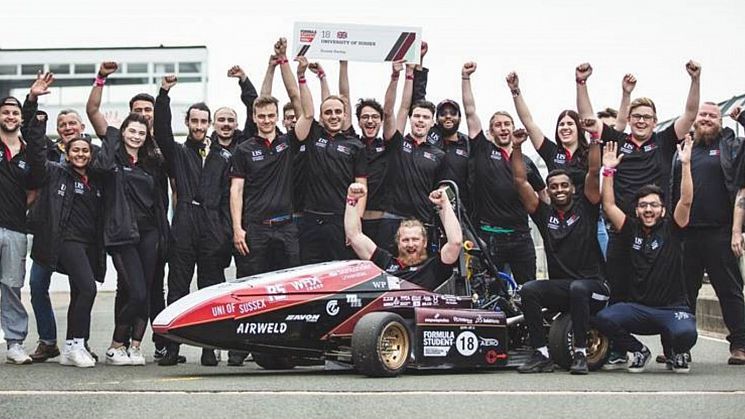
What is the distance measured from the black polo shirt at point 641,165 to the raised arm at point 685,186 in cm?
26

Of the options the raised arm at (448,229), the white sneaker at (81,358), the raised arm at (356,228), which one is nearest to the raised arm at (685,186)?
the raised arm at (448,229)

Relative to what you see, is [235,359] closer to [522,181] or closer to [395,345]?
[395,345]

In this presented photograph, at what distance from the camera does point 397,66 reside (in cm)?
1066

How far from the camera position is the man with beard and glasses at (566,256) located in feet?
29.6

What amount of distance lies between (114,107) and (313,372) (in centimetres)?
3772

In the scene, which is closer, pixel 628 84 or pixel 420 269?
pixel 420 269

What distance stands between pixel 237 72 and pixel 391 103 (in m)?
1.53

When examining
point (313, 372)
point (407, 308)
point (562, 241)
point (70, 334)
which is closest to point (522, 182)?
point (562, 241)

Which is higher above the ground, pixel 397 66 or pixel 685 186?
pixel 397 66

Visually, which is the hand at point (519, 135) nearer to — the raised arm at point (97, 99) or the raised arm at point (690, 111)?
the raised arm at point (690, 111)

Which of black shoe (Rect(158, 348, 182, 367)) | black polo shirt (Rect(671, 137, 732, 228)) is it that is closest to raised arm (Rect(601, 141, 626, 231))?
black polo shirt (Rect(671, 137, 732, 228))

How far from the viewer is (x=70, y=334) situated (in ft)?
30.3

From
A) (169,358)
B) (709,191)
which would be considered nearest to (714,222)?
(709,191)

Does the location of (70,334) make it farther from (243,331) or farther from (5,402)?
(5,402)
